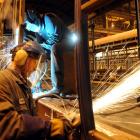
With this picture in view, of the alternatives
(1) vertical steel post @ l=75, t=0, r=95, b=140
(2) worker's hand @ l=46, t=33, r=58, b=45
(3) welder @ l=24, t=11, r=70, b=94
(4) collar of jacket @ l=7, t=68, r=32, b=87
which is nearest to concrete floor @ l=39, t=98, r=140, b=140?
(1) vertical steel post @ l=75, t=0, r=95, b=140

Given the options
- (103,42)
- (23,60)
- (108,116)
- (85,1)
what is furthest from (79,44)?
(103,42)

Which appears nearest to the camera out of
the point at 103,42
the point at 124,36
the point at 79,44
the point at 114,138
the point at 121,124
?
the point at 114,138

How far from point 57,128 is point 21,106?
0.33 metres

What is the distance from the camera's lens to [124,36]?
278 centimetres

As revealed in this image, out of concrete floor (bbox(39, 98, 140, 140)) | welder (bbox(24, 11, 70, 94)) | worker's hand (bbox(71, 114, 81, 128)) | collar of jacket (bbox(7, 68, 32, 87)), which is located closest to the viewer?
concrete floor (bbox(39, 98, 140, 140))

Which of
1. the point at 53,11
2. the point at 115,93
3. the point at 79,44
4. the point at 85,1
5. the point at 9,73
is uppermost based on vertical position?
the point at 53,11

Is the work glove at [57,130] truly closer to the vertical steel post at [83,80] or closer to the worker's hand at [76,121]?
the worker's hand at [76,121]

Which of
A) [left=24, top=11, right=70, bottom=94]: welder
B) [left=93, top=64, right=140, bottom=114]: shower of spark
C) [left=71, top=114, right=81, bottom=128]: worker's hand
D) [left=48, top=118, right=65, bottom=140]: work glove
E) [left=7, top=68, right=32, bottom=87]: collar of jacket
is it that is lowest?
[left=48, top=118, right=65, bottom=140]: work glove

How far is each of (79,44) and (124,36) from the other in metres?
1.73

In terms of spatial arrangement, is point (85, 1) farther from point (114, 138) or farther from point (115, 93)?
point (114, 138)

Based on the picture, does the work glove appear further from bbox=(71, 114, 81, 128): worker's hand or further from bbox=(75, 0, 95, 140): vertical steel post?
bbox=(75, 0, 95, 140): vertical steel post

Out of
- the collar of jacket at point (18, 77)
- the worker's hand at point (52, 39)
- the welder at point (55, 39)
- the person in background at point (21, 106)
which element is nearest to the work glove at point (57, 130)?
the person in background at point (21, 106)

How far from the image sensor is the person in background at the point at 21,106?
4.35 feet

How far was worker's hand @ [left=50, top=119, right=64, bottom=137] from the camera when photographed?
1.36 metres
